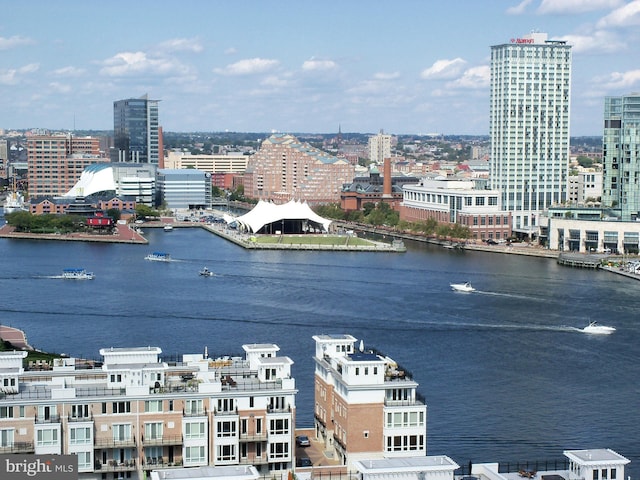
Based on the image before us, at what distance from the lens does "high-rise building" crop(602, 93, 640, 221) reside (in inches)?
1010

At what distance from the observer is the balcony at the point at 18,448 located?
6909 millimetres

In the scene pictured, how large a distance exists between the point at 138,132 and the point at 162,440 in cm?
3865

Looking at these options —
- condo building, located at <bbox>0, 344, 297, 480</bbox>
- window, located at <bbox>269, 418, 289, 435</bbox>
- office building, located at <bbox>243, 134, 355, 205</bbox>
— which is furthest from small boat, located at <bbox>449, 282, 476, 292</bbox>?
office building, located at <bbox>243, 134, 355, 205</bbox>

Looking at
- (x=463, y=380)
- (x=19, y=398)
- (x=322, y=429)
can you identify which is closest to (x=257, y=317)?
(x=463, y=380)

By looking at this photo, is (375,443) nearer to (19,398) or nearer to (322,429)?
(322,429)

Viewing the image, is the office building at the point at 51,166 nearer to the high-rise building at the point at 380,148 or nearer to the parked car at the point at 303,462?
the high-rise building at the point at 380,148

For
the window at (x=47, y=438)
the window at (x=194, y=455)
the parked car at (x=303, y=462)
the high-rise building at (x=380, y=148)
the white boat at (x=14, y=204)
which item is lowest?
the parked car at (x=303, y=462)

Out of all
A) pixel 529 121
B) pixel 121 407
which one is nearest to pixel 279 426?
pixel 121 407

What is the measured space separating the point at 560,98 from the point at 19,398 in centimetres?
2339

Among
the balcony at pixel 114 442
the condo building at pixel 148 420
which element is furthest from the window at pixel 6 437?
the balcony at pixel 114 442

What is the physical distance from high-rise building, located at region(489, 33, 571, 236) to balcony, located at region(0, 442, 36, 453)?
22.2 metres

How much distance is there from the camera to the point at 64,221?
98.2ft

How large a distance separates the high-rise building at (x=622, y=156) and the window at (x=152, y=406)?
19.1m

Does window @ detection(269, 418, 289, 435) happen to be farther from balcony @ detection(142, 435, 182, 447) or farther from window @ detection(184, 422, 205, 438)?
balcony @ detection(142, 435, 182, 447)
